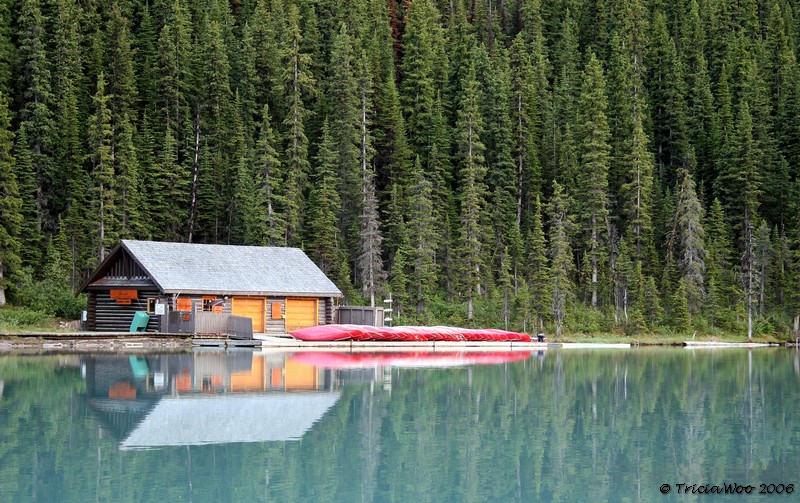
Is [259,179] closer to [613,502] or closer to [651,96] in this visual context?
[651,96]

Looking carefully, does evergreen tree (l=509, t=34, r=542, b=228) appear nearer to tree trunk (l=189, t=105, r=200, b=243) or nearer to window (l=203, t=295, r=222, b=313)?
tree trunk (l=189, t=105, r=200, b=243)

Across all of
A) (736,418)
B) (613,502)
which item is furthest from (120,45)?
(613,502)

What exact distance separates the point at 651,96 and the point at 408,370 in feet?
209

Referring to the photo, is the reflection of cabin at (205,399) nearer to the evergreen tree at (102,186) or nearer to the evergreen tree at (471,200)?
the evergreen tree at (102,186)

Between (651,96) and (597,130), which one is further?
(651,96)

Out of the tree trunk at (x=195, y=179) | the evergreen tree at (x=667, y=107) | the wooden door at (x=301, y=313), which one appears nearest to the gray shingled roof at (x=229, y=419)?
the wooden door at (x=301, y=313)

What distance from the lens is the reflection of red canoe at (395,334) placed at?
46.0 meters

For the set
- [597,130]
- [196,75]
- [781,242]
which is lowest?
[781,242]

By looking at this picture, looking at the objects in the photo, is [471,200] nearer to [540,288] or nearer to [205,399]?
[540,288]

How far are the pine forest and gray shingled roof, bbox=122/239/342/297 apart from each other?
6.98 m

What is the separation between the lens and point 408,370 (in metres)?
33.0

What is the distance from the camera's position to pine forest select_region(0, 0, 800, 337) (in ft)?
199

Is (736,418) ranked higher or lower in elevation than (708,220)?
lower

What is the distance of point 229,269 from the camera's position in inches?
1959
